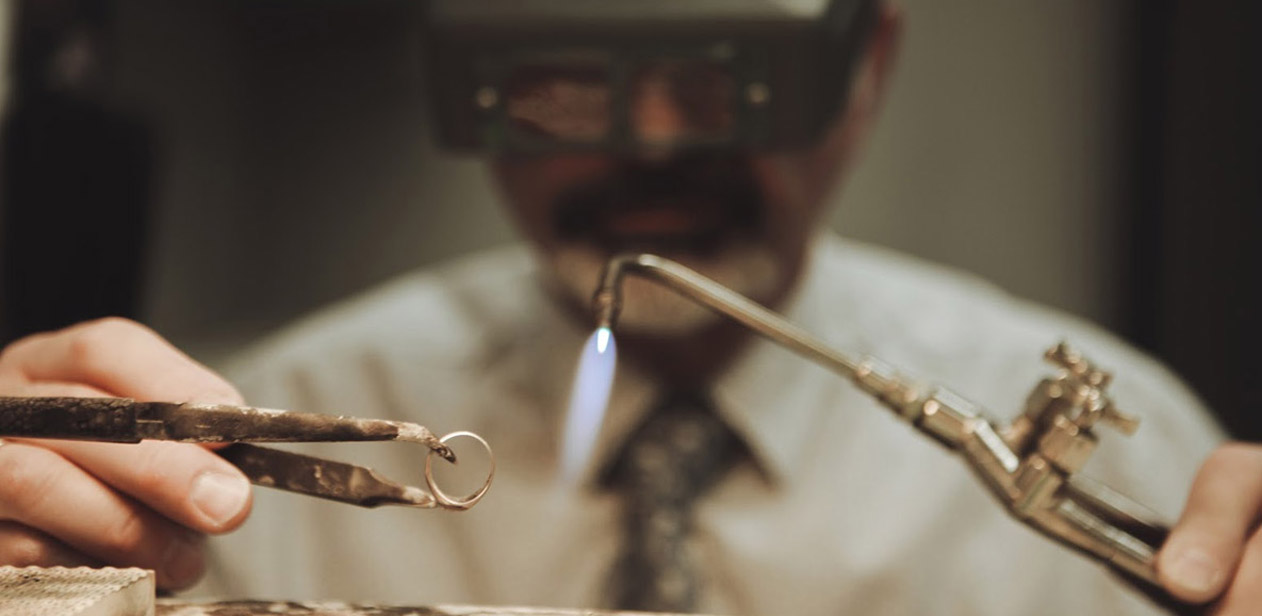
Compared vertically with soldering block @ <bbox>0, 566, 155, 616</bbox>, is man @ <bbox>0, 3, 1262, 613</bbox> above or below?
below

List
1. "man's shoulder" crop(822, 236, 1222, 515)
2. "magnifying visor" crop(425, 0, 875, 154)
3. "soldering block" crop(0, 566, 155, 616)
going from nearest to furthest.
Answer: "soldering block" crop(0, 566, 155, 616) → "magnifying visor" crop(425, 0, 875, 154) → "man's shoulder" crop(822, 236, 1222, 515)

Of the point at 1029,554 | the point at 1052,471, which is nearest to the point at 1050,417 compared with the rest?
the point at 1052,471

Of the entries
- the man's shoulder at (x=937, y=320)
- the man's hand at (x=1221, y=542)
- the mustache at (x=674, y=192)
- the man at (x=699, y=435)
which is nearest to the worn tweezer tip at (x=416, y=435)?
the man's hand at (x=1221, y=542)

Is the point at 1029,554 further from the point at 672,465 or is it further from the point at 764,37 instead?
the point at 764,37

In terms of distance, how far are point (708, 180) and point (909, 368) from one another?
0.46 meters

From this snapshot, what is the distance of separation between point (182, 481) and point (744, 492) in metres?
0.81

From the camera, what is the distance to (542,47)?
2.80 ft

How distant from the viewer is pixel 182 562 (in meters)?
0.59

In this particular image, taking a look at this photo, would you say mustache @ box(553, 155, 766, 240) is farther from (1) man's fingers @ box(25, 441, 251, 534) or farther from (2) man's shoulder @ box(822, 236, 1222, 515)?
(1) man's fingers @ box(25, 441, 251, 534)

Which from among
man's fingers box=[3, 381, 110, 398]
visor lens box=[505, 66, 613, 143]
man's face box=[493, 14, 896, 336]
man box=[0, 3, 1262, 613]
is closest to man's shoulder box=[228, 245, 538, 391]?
man box=[0, 3, 1262, 613]

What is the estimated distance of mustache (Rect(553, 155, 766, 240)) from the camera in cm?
116

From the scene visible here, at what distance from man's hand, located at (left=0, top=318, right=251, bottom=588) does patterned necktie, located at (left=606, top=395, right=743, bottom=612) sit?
1.90 feet

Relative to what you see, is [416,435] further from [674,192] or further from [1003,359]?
[1003,359]

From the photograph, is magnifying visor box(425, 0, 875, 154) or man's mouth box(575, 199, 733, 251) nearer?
magnifying visor box(425, 0, 875, 154)
